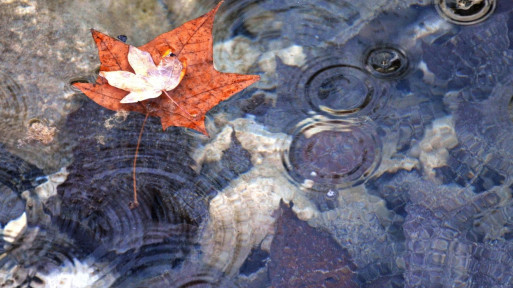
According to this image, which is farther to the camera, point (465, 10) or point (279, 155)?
point (465, 10)

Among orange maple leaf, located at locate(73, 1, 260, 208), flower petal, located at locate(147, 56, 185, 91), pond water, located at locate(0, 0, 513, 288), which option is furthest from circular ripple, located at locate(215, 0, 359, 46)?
flower petal, located at locate(147, 56, 185, 91)

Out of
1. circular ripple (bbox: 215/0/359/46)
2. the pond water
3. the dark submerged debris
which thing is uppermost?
circular ripple (bbox: 215/0/359/46)

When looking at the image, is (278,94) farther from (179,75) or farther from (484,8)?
(484,8)

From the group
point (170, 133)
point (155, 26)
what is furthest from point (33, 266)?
point (155, 26)

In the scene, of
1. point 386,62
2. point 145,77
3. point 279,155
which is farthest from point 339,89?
point 145,77

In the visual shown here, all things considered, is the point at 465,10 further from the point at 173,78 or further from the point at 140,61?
the point at 140,61

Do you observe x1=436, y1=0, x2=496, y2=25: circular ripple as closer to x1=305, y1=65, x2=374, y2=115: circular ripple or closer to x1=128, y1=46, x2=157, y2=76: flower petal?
x1=305, y1=65, x2=374, y2=115: circular ripple
